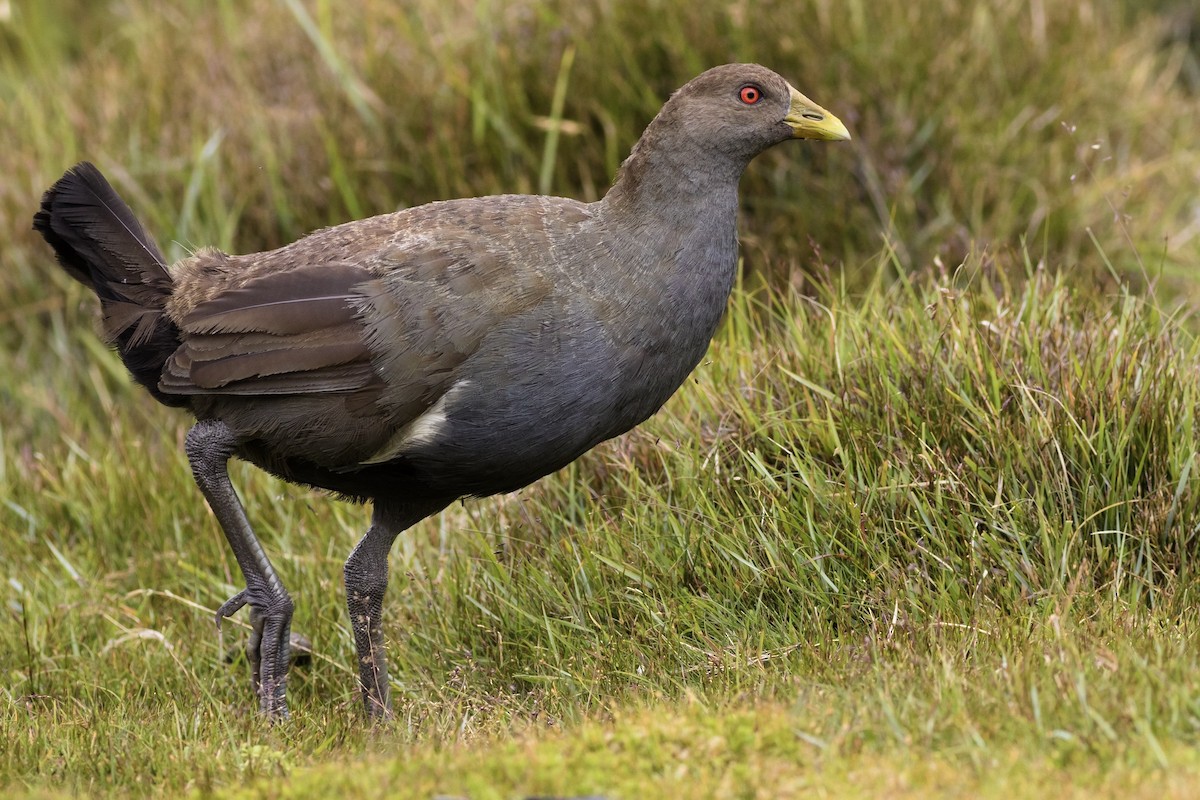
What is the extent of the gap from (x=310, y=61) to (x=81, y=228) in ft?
11.5

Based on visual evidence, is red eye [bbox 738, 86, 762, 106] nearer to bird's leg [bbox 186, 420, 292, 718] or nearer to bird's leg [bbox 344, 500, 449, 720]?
bird's leg [bbox 344, 500, 449, 720]

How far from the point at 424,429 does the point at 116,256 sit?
137 cm

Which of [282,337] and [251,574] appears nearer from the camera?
[282,337]

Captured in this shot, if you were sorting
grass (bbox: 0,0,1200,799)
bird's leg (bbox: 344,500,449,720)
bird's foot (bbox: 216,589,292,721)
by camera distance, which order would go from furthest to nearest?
bird's leg (bbox: 344,500,449,720) → bird's foot (bbox: 216,589,292,721) → grass (bbox: 0,0,1200,799)

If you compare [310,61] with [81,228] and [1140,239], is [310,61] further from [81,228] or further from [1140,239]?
[1140,239]

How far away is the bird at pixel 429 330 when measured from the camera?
4.42 meters

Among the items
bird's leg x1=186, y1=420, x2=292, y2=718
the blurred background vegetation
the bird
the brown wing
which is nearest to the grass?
the blurred background vegetation

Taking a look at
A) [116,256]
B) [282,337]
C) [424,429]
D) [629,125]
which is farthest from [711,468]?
[629,125]

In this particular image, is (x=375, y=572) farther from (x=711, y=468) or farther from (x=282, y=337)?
(x=711, y=468)

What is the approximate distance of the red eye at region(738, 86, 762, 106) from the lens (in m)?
4.79

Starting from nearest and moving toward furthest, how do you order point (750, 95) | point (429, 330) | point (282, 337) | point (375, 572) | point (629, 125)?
1. point (429, 330)
2. point (282, 337)
3. point (750, 95)
4. point (375, 572)
5. point (629, 125)

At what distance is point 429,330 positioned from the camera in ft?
14.5

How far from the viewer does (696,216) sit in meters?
4.62

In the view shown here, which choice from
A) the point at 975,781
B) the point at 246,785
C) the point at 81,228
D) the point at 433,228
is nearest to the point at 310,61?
the point at 81,228
